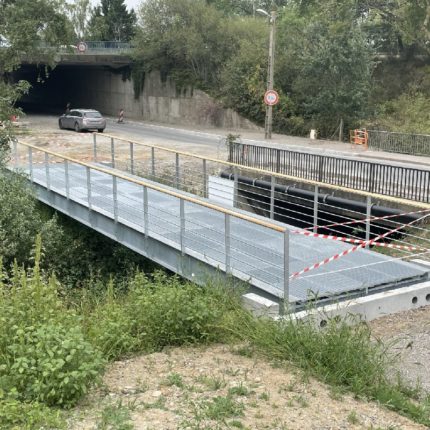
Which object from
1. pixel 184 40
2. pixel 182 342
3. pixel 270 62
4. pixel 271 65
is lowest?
pixel 182 342

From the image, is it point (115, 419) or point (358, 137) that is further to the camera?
point (358, 137)

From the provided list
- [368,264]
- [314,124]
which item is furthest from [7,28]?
[368,264]

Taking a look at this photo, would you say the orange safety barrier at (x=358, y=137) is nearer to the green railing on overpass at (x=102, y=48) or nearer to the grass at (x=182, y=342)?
the green railing on overpass at (x=102, y=48)

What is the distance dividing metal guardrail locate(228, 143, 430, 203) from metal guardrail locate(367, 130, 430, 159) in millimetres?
9374

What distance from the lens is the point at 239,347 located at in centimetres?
643

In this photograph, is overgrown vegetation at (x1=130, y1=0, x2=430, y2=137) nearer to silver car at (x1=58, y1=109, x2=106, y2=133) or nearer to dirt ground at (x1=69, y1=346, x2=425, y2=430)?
silver car at (x1=58, y1=109, x2=106, y2=133)

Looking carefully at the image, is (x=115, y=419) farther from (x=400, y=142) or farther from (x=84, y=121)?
(x=84, y=121)

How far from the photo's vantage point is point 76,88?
61.0 meters

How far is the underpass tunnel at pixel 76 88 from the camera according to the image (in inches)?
2136

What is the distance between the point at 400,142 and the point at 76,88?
40.7 m

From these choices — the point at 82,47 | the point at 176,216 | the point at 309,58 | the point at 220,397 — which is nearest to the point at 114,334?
the point at 220,397

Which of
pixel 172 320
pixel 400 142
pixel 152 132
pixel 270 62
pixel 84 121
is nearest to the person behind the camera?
pixel 172 320

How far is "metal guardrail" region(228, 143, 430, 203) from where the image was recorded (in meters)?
14.6

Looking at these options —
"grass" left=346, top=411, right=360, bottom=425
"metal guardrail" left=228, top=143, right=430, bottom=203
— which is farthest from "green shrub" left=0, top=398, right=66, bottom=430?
"metal guardrail" left=228, top=143, right=430, bottom=203
